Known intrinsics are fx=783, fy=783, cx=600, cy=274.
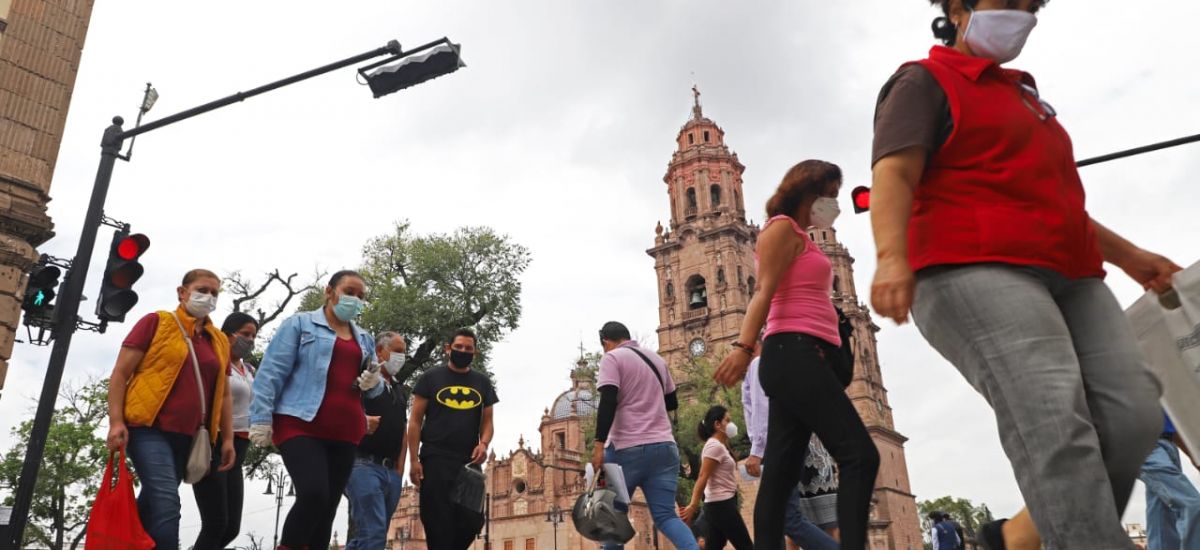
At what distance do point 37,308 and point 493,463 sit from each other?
166ft

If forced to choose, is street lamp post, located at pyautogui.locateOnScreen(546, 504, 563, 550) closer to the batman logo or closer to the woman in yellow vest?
the batman logo

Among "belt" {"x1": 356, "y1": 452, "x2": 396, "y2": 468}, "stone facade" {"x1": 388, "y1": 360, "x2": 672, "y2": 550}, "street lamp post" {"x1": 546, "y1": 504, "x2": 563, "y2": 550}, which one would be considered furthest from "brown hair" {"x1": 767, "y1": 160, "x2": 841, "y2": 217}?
"stone facade" {"x1": 388, "y1": 360, "x2": 672, "y2": 550}

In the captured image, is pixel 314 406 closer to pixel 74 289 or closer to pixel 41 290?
pixel 74 289

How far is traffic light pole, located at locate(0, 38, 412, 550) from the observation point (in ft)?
20.2

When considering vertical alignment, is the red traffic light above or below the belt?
above

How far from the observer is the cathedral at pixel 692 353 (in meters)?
49.0

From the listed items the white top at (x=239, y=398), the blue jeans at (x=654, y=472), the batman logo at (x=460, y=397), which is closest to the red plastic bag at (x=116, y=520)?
the white top at (x=239, y=398)

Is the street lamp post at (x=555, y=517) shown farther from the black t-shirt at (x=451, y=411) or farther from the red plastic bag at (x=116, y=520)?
the red plastic bag at (x=116, y=520)

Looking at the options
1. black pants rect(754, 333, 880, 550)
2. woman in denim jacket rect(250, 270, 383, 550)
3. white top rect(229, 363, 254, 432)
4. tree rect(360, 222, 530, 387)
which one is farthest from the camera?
tree rect(360, 222, 530, 387)

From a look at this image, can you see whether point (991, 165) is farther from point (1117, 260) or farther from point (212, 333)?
point (212, 333)

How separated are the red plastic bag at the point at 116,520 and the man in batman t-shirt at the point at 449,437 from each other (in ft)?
6.55

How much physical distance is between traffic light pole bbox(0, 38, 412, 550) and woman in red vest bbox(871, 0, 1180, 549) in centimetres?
650

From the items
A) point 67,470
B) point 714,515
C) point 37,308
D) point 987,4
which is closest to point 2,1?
point 37,308

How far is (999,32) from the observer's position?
2.53 m
